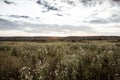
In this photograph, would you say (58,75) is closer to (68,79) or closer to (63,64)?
(68,79)

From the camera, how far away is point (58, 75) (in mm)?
6324

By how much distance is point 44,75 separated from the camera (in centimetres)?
658

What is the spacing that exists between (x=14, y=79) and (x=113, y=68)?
3.96 metres

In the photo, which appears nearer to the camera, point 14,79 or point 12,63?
point 14,79

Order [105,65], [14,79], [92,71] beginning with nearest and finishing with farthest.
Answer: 1. [14,79]
2. [92,71]
3. [105,65]

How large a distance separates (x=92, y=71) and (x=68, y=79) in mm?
1489

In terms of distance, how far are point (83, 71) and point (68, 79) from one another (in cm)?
128

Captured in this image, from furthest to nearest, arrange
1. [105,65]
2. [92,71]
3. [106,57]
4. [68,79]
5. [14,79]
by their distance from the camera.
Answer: [106,57] < [105,65] < [92,71] < [14,79] < [68,79]

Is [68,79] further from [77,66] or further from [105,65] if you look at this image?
[105,65]

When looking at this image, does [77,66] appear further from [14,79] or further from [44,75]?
[14,79]

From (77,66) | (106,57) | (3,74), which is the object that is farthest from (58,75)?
(106,57)

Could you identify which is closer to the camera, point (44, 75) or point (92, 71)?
point (44, 75)

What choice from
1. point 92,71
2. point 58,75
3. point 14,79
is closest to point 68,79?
Result: point 58,75

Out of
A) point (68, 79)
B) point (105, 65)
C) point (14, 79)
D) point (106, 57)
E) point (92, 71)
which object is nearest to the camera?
point (68, 79)
